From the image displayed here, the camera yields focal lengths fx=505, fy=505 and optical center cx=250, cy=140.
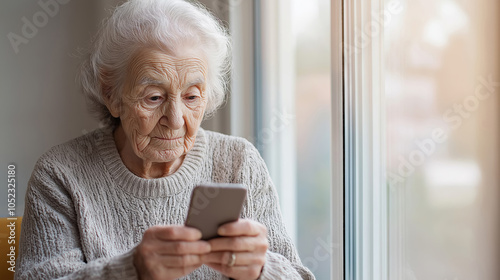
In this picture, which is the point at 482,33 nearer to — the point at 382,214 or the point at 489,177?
the point at 489,177

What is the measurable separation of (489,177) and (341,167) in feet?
1.63

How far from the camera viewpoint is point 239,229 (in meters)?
0.98

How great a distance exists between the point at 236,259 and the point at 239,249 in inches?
0.9

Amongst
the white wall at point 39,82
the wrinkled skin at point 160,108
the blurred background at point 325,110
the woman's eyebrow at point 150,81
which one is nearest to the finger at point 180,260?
the wrinkled skin at point 160,108

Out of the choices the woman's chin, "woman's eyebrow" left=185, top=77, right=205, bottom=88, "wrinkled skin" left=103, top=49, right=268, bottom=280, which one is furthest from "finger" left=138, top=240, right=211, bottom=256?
"woman's eyebrow" left=185, top=77, right=205, bottom=88

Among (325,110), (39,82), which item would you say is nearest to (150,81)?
(325,110)

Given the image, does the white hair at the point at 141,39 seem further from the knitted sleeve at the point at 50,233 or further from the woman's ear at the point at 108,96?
the knitted sleeve at the point at 50,233

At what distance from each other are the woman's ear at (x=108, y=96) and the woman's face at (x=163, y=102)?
4 centimetres

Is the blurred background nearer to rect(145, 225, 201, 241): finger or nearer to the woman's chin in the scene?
the woman's chin

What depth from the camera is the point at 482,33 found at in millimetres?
1177

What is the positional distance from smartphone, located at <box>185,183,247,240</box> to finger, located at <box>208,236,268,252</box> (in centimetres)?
2

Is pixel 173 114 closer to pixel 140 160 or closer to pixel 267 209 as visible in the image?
pixel 140 160

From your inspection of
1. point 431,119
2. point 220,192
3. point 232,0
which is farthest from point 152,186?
point 232,0

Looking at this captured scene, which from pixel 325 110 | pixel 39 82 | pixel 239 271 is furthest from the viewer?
pixel 39 82
